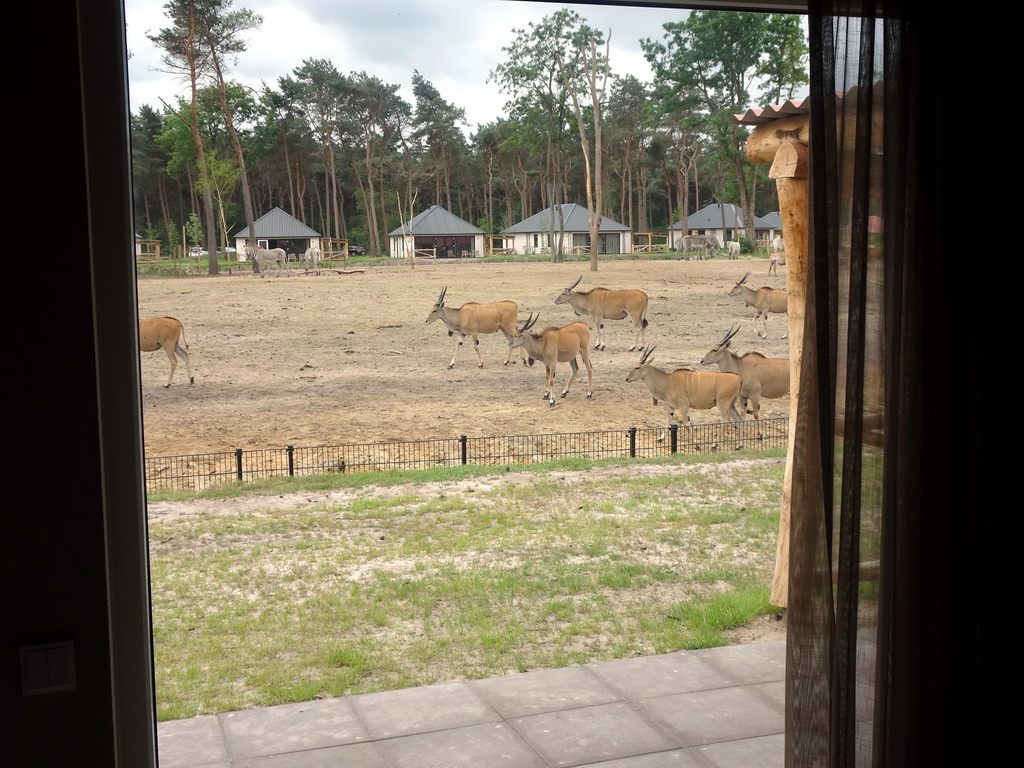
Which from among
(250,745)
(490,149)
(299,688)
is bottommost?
(299,688)

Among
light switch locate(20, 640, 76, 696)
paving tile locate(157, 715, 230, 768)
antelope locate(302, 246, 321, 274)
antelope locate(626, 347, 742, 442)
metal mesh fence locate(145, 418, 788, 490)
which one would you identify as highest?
antelope locate(302, 246, 321, 274)

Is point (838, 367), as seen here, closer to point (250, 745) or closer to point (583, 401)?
point (250, 745)

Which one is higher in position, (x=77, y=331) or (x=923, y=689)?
(x=77, y=331)

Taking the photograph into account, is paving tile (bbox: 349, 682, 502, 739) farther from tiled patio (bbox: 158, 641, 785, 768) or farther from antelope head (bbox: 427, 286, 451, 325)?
antelope head (bbox: 427, 286, 451, 325)

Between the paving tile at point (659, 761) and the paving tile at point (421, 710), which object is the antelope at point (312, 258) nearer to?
the paving tile at point (421, 710)

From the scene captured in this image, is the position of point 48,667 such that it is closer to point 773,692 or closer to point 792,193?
point 773,692

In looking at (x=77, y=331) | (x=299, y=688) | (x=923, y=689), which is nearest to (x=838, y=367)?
(x=923, y=689)

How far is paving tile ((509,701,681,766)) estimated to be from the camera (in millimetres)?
2406

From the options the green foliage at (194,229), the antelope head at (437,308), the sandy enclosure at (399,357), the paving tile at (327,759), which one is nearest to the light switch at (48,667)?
the paving tile at (327,759)

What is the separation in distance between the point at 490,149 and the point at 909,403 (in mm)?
4423

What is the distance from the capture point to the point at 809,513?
5.06 feet

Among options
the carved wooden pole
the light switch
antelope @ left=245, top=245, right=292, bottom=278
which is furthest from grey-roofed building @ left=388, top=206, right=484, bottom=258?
the light switch

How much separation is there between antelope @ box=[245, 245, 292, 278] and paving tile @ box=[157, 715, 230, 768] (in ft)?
10.4

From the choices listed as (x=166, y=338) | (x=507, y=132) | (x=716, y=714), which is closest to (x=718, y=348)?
(x=507, y=132)
